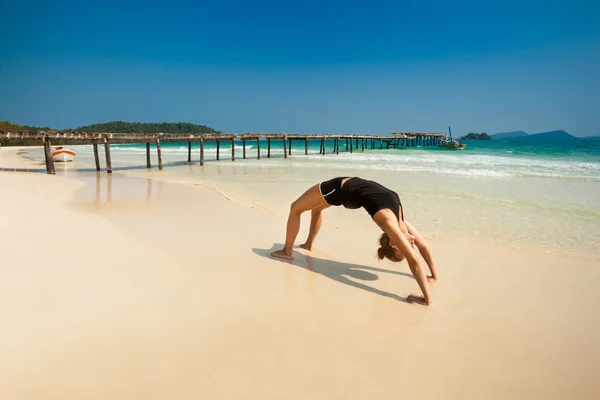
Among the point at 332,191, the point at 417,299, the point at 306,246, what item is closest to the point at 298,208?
the point at 332,191

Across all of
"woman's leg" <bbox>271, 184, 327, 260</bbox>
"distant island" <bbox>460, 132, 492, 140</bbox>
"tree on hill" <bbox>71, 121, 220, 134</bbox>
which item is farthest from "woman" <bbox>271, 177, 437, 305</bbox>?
"distant island" <bbox>460, 132, 492, 140</bbox>

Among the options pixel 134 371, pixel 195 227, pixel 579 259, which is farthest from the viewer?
pixel 195 227

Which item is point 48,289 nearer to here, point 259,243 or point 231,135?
point 259,243

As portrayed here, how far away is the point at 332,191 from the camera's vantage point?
12.3ft

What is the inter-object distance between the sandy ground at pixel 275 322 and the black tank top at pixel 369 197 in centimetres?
79

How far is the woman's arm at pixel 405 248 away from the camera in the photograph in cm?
314

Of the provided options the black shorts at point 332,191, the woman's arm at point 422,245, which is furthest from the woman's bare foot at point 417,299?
the black shorts at point 332,191

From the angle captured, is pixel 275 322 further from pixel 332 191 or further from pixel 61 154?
pixel 61 154

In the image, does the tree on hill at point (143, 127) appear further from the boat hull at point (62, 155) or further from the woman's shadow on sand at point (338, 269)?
the woman's shadow on sand at point (338, 269)

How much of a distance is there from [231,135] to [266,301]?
25883 mm

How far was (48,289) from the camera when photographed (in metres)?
2.97

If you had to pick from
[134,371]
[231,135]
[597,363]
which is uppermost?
[231,135]

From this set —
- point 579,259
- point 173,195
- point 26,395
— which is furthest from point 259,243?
Result: point 173,195

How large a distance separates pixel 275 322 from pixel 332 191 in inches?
60.2
